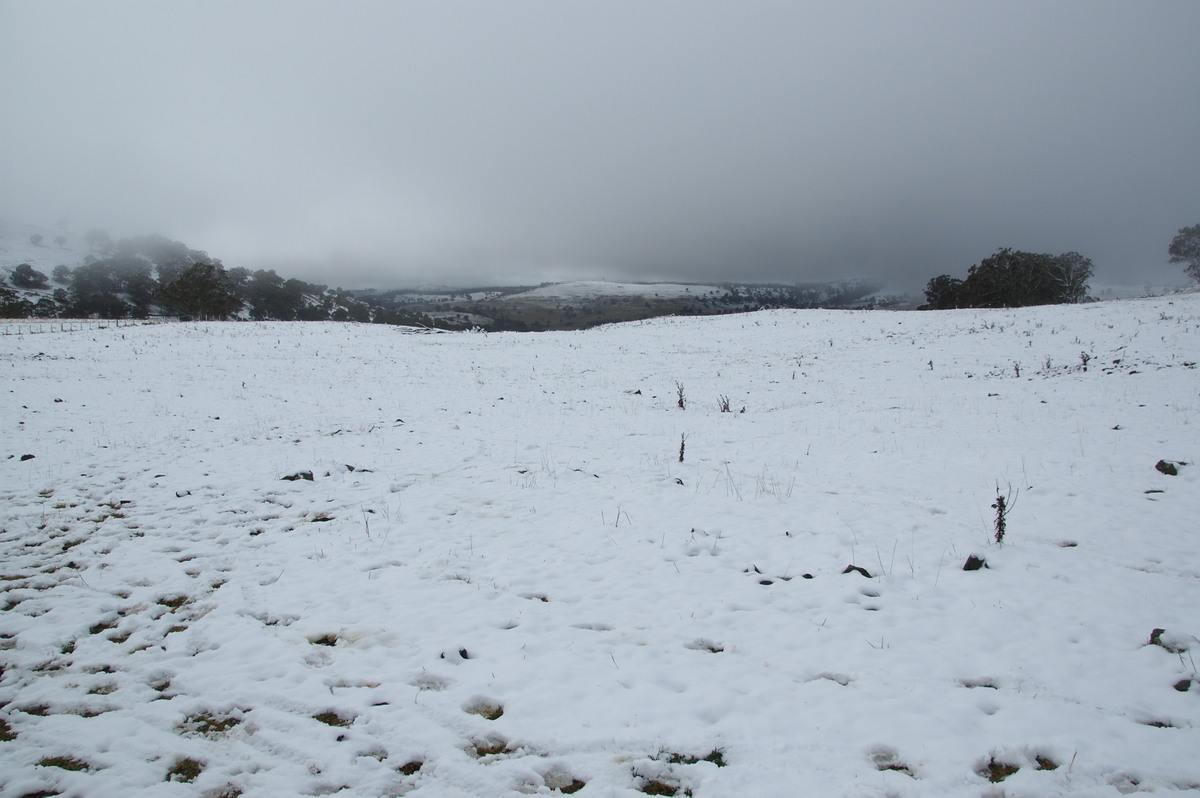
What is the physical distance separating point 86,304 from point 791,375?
4088 inches

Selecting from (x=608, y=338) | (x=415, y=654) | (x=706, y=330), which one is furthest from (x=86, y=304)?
(x=415, y=654)

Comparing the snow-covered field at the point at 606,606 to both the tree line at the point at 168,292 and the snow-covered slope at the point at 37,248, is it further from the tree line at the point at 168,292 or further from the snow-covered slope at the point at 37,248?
the snow-covered slope at the point at 37,248

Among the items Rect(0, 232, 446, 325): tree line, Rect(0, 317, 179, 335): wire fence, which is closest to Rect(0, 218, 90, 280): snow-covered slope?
Rect(0, 232, 446, 325): tree line

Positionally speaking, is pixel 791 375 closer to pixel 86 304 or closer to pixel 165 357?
pixel 165 357

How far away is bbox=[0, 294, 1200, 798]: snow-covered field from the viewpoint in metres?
3.89

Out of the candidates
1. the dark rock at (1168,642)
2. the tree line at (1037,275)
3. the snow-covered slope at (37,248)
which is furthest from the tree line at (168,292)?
the tree line at (1037,275)

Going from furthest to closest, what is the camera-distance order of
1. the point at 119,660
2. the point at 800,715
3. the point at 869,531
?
the point at 869,531 → the point at 119,660 → the point at 800,715

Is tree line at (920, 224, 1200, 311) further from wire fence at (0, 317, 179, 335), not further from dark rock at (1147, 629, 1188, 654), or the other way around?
wire fence at (0, 317, 179, 335)

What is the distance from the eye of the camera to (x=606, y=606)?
621 centimetres

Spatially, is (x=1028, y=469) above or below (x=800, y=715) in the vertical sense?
above

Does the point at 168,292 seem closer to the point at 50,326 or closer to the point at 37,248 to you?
the point at 50,326

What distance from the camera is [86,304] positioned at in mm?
77062

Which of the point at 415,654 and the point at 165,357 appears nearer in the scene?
the point at 415,654

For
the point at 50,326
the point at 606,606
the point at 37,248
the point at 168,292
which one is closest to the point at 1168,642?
the point at 606,606
